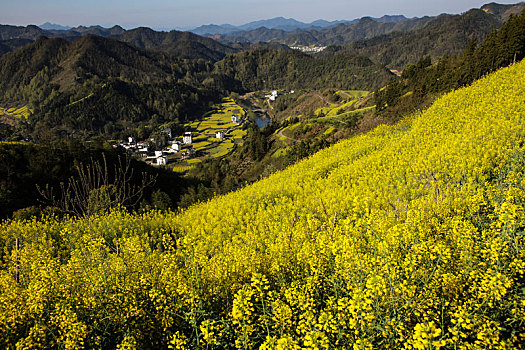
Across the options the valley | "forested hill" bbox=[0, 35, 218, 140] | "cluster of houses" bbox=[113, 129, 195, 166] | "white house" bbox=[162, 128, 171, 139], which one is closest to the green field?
"forested hill" bbox=[0, 35, 218, 140]

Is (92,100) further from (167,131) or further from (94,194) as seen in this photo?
(94,194)

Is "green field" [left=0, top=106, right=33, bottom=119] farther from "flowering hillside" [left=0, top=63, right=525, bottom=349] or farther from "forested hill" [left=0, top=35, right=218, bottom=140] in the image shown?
"flowering hillside" [left=0, top=63, right=525, bottom=349]

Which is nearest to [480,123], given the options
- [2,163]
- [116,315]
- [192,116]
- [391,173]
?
[391,173]

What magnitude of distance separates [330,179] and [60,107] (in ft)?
564

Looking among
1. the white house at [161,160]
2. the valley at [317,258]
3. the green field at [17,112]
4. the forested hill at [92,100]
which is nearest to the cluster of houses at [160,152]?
the white house at [161,160]

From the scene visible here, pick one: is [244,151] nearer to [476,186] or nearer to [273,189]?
[273,189]

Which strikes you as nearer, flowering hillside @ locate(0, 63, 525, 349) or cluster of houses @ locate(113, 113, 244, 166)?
flowering hillside @ locate(0, 63, 525, 349)


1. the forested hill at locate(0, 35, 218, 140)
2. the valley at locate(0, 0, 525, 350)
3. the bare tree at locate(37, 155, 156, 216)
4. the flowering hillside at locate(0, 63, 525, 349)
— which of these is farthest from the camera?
the forested hill at locate(0, 35, 218, 140)

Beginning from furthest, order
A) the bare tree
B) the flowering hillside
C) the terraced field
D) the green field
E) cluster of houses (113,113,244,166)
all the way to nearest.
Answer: the green field
the terraced field
cluster of houses (113,113,244,166)
the bare tree
the flowering hillside

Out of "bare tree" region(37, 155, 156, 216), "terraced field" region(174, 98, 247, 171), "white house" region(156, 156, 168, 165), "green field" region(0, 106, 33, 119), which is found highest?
"green field" region(0, 106, 33, 119)

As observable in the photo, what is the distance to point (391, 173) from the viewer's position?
38.1 feet

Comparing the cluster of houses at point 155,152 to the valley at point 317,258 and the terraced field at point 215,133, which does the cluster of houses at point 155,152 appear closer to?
the terraced field at point 215,133

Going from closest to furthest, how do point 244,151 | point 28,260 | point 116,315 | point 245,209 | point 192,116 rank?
point 116,315
point 28,260
point 245,209
point 244,151
point 192,116

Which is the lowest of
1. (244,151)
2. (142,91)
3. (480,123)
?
(244,151)
